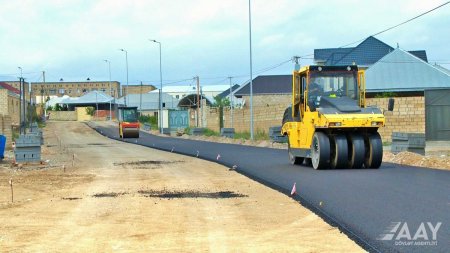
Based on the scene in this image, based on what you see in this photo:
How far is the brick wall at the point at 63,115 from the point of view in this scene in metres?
123

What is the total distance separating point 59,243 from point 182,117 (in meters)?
70.2

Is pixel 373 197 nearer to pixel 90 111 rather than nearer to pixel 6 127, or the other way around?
pixel 6 127

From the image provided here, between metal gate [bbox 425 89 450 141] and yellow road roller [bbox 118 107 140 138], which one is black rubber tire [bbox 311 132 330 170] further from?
yellow road roller [bbox 118 107 140 138]

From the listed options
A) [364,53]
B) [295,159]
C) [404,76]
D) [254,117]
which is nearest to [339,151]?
[295,159]

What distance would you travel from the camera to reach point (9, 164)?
25406 millimetres

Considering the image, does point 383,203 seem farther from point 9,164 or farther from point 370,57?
point 370,57

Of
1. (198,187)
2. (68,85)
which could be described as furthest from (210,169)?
(68,85)

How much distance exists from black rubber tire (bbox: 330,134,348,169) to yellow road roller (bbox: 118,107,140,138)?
39.1 m

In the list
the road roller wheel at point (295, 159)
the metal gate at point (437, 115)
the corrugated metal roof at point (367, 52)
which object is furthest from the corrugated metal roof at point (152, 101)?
the road roller wheel at point (295, 159)

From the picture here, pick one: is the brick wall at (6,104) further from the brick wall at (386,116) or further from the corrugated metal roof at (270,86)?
the corrugated metal roof at (270,86)

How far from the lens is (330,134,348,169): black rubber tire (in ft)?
57.8

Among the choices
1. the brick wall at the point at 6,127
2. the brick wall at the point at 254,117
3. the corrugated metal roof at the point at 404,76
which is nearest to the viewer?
the brick wall at the point at 6,127

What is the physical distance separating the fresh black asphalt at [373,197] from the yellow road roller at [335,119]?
1.55 ft

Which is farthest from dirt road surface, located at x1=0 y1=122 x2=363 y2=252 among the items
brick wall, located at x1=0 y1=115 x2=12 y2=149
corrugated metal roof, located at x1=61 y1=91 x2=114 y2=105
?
corrugated metal roof, located at x1=61 y1=91 x2=114 y2=105
